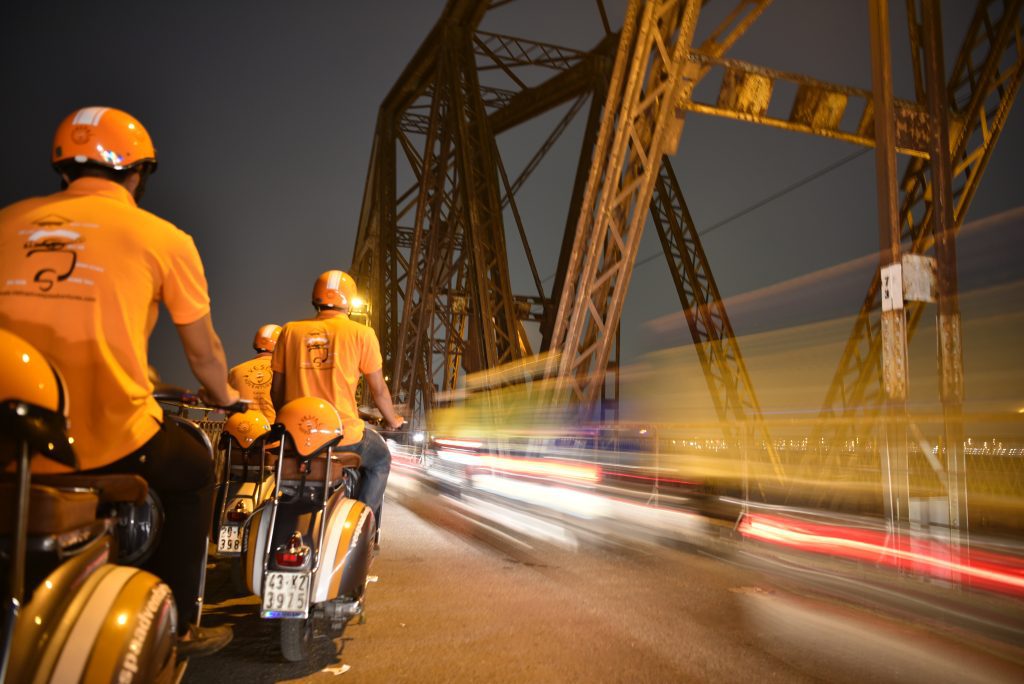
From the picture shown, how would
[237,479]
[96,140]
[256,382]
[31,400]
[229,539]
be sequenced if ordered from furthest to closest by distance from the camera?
[256,382], [237,479], [229,539], [96,140], [31,400]

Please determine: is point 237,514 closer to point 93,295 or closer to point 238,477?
point 238,477

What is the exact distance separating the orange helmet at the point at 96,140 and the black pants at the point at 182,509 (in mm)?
740

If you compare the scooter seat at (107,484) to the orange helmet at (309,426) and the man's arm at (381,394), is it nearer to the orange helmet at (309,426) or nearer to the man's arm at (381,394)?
the orange helmet at (309,426)

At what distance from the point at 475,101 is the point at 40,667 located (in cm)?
1608

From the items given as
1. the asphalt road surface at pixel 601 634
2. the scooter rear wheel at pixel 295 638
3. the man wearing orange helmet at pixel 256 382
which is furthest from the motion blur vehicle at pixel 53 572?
the man wearing orange helmet at pixel 256 382

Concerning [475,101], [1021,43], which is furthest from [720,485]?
[475,101]

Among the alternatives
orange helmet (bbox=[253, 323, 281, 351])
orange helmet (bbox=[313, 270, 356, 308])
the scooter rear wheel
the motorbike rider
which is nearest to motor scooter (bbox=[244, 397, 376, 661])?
the scooter rear wheel

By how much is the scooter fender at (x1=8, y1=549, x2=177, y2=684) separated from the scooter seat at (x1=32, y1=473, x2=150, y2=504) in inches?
5.6

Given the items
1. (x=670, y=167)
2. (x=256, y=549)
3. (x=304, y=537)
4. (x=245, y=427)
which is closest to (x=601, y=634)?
(x=304, y=537)

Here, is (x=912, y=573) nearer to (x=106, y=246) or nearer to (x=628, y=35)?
(x=106, y=246)

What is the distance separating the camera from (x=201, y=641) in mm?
2166

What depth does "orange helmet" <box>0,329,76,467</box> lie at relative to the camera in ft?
4.58

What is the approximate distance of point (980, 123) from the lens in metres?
7.10

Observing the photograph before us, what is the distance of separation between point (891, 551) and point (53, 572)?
5296 mm
